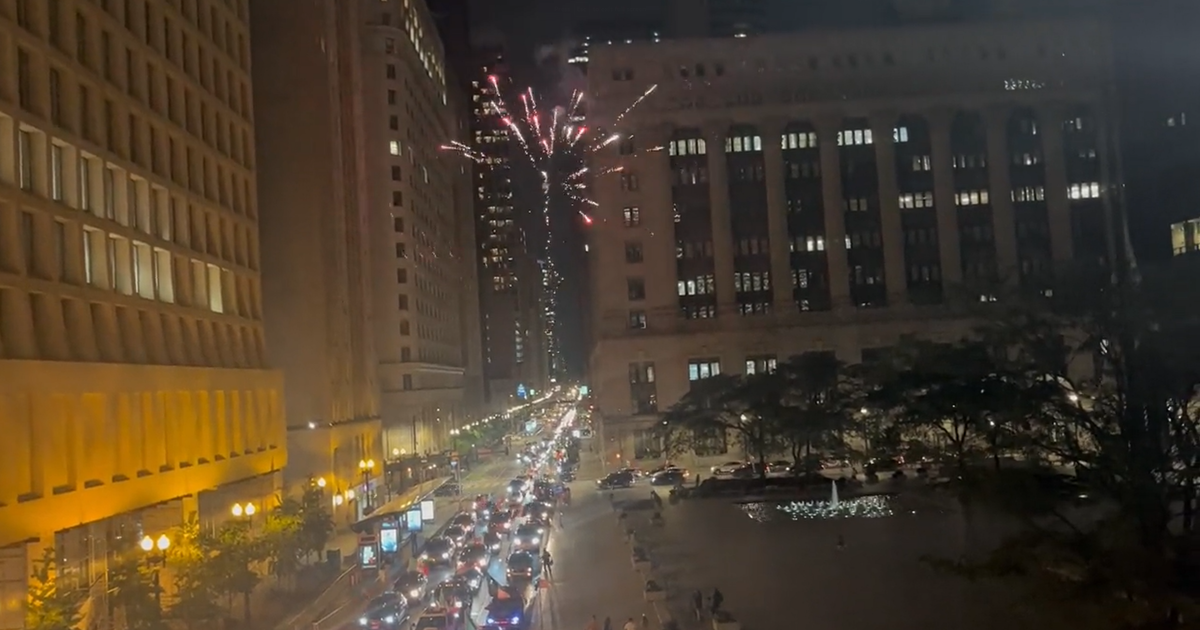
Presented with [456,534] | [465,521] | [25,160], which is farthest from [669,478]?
[25,160]

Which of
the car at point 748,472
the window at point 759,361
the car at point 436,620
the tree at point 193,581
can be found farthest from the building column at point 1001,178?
the tree at point 193,581

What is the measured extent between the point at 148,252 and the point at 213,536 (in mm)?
10292

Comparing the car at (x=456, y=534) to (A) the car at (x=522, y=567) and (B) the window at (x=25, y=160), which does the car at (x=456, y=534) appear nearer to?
(A) the car at (x=522, y=567)

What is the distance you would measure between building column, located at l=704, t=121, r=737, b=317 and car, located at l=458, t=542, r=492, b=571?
171 feet

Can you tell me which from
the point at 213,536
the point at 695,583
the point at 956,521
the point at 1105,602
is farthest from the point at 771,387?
the point at 1105,602

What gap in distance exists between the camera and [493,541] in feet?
158

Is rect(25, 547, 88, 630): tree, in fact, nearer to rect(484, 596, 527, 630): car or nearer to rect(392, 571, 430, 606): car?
rect(392, 571, 430, 606): car

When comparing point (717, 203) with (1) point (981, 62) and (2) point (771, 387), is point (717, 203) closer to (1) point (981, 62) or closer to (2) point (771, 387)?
(1) point (981, 62)

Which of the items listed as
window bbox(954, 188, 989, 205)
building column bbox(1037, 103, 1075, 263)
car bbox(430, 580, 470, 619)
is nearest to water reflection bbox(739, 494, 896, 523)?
car bbox(430, 580, 470, 619)

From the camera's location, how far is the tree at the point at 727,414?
6431 centimetres

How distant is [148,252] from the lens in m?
38.6

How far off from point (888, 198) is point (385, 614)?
7433 cm

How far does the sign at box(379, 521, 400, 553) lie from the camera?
4470 cm

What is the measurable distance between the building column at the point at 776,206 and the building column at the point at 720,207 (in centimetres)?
352
